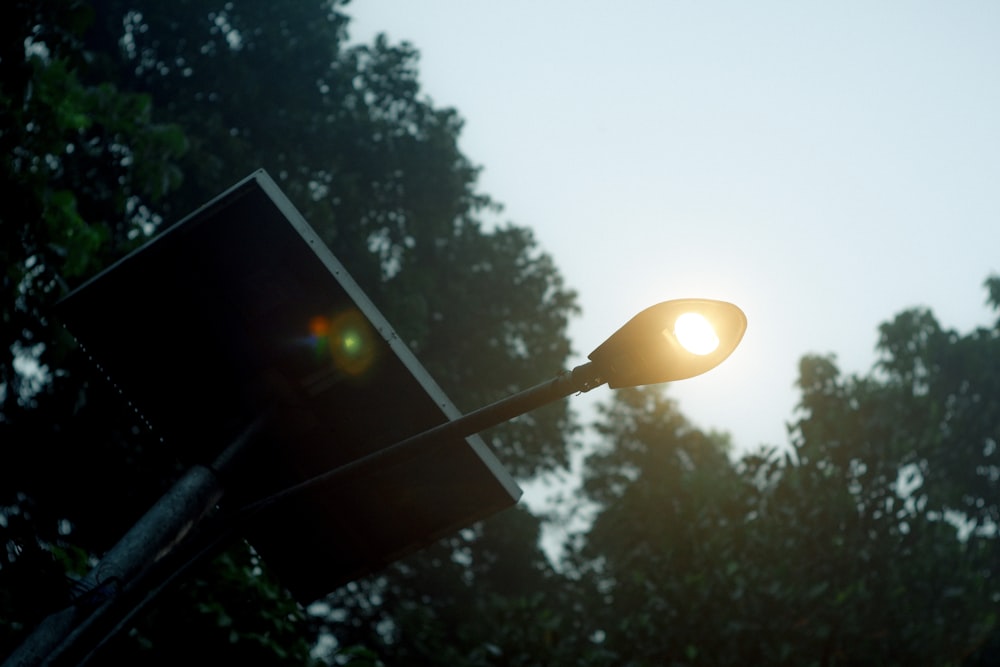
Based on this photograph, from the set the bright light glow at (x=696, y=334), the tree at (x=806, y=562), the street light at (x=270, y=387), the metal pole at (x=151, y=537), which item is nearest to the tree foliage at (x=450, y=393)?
the tree at (x=806, y=562)

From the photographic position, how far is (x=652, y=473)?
25.2m

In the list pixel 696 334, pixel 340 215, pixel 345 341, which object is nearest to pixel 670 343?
pixel 696 334

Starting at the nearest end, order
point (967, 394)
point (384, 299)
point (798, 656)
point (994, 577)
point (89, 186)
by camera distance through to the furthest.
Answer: point (798, 656), point (89, 186), point (384, 299), point (994, 577), point (967, 394)

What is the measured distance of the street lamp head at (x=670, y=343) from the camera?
8.30ft

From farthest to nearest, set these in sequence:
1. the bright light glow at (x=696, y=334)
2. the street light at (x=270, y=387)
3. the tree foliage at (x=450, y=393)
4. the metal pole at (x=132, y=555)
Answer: the tree foliage at (x=450, y=393)
the street light at (x=270, y=387)
the bright light glow at (x=696, y=334)
the metal pole at (x=132, y=555)

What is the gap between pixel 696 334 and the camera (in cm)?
260

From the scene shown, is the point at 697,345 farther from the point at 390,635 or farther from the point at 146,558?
the point at 390,635

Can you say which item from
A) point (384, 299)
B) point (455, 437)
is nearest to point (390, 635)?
point (384, 299)

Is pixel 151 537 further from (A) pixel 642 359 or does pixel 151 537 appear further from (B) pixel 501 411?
(A) pixel 642 359

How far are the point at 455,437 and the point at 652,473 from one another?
2368cm

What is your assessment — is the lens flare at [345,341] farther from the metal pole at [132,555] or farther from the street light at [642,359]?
the street light at [642,359]

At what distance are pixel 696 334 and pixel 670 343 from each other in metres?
0.11

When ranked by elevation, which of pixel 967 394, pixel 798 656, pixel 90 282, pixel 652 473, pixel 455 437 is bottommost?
pixel 455 437

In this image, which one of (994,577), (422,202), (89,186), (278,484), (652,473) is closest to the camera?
(278,484)
